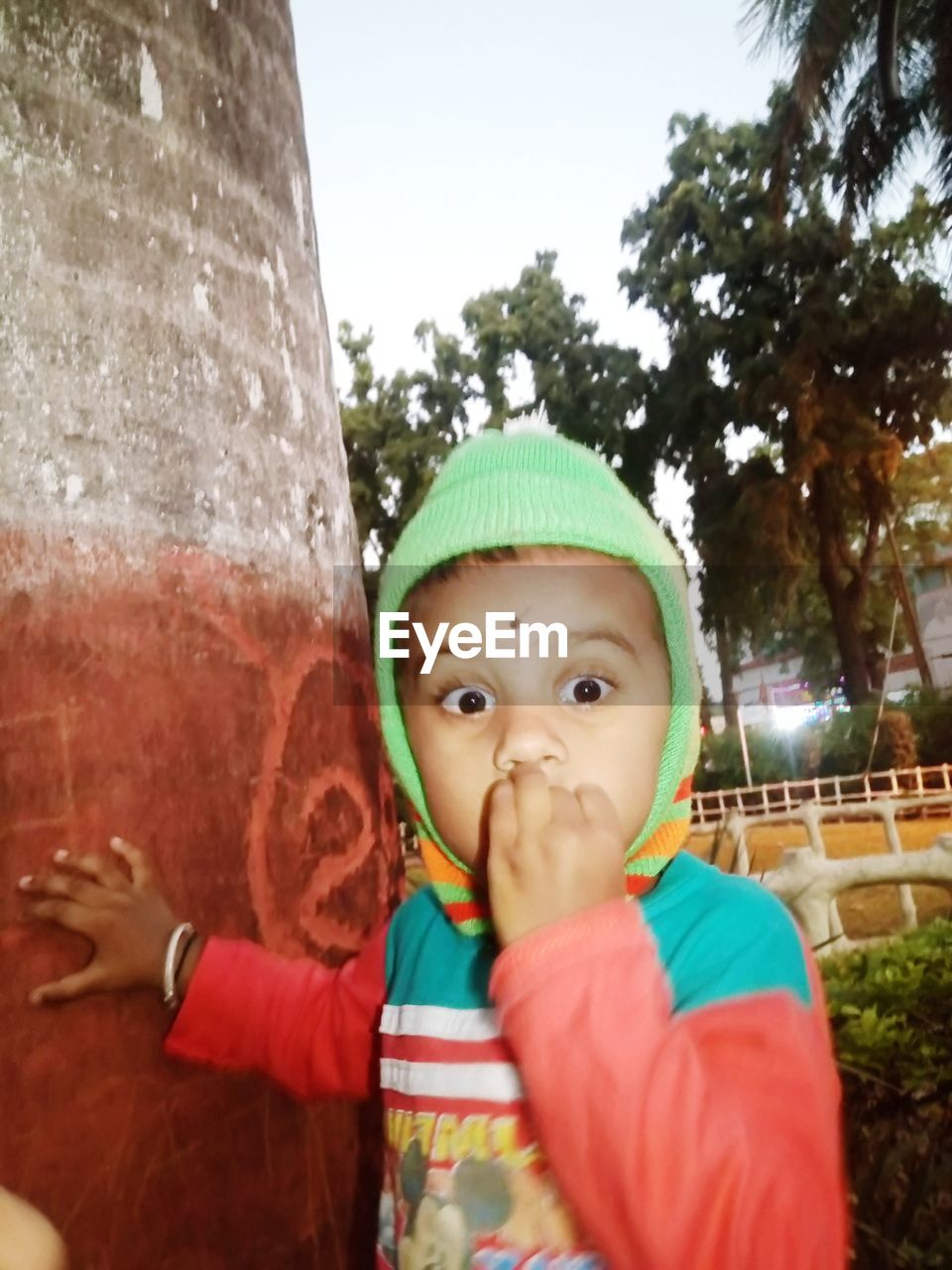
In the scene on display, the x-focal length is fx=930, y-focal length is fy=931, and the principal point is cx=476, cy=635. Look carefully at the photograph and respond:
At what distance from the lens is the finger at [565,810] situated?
1.25 ft

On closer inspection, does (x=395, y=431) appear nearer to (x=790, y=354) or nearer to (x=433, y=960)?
(x=790, y=354)

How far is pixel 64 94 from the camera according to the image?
55 centimetres

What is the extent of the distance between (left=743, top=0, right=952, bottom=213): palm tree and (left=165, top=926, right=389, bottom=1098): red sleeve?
54.0 inches

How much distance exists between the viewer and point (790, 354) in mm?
1336

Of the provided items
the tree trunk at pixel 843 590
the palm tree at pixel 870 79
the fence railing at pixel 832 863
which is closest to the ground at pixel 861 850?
the fence railing at pixel 832 863

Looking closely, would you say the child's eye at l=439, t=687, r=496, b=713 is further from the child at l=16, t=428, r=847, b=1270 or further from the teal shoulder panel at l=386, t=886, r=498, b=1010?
the teal shoulder panel at l=386, t=886, r=498, b=1010

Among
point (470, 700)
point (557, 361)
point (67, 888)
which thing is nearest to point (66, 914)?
point (67, 888)

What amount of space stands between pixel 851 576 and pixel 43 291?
95 centimetres

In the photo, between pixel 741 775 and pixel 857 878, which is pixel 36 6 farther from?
pixel 857 878

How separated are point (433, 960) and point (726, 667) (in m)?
0.64

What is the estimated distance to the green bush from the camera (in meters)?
0.83

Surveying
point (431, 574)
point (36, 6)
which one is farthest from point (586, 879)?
point (36, 6)

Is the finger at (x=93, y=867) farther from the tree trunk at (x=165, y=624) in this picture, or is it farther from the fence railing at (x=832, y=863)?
the fence railing at (x=832, y=863)

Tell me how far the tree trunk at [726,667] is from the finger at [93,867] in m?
0.63
